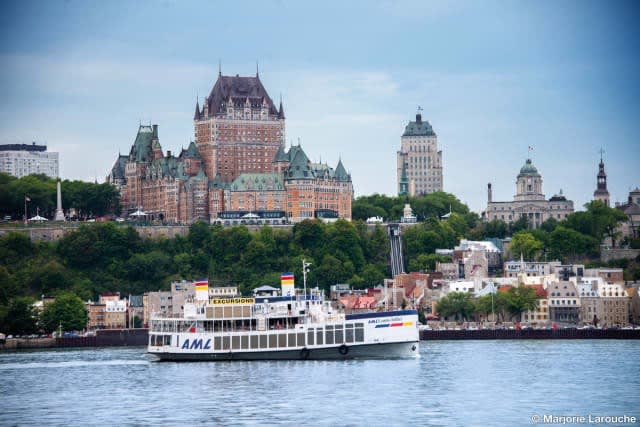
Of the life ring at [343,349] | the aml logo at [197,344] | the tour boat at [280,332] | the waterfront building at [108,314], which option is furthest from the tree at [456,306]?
the aml logo at [197,344]

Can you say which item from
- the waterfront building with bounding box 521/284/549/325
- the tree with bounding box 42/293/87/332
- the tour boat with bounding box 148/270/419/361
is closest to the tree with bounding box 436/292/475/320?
the waterfront building with bounding box 521/284/549/325

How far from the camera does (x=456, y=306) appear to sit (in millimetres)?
188625

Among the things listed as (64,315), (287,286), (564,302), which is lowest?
(64,315)

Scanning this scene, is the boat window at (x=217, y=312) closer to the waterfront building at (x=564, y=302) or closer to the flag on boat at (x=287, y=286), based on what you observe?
the flag on boat at (x=287, y=286)

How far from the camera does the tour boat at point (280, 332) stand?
420 ft

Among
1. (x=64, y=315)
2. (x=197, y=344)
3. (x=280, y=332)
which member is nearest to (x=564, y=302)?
(x=64, y=315)

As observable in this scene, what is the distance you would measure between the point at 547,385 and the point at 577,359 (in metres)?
23.4

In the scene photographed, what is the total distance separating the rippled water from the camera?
96.1m

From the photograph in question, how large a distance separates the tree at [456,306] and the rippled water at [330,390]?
4518 cm

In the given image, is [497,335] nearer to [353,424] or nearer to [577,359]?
[577,359]

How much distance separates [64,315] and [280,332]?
58749 millimetres

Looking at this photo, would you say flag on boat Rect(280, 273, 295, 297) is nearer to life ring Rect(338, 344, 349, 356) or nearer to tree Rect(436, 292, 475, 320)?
life ring Rect(338, 344, 349, 356)

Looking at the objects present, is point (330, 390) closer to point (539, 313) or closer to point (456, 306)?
point (456, 306)

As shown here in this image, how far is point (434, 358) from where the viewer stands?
445 ft
